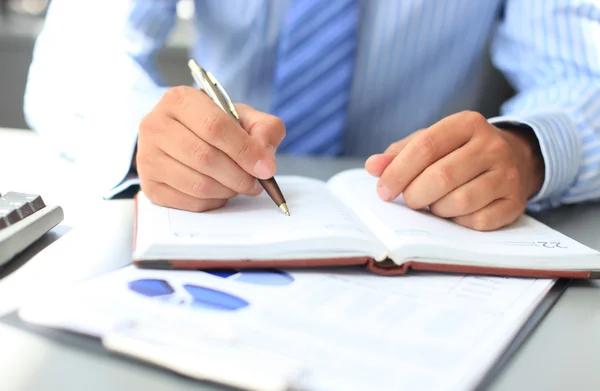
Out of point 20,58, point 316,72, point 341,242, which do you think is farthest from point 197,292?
point 20,58

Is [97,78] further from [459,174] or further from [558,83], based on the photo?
[558,83]

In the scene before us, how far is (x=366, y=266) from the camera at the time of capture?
0.52 metres

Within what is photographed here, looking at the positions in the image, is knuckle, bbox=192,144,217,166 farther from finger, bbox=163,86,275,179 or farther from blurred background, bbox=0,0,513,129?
blurred background, bbox=0,0,513,129

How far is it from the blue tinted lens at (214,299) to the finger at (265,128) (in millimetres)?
232

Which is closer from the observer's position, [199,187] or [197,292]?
[197,292]

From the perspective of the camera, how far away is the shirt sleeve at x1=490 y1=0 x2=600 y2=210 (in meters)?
0.79

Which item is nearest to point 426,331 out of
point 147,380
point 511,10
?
point 147,380

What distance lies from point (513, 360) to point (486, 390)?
51 millimetres

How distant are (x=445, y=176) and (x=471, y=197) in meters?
0.04

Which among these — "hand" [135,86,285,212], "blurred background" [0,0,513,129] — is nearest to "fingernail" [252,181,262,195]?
"hand" [135,86,285,212]

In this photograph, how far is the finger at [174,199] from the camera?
1.94 feet

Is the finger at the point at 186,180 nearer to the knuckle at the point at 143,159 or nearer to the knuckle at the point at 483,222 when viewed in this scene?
the knuckle at the point at 143,159

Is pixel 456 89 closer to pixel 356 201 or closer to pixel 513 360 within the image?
pixel 356 201

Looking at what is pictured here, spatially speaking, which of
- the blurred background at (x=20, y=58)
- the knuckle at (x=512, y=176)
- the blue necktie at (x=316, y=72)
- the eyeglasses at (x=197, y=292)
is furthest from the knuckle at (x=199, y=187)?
the blurred background at (x=20, y=58)
